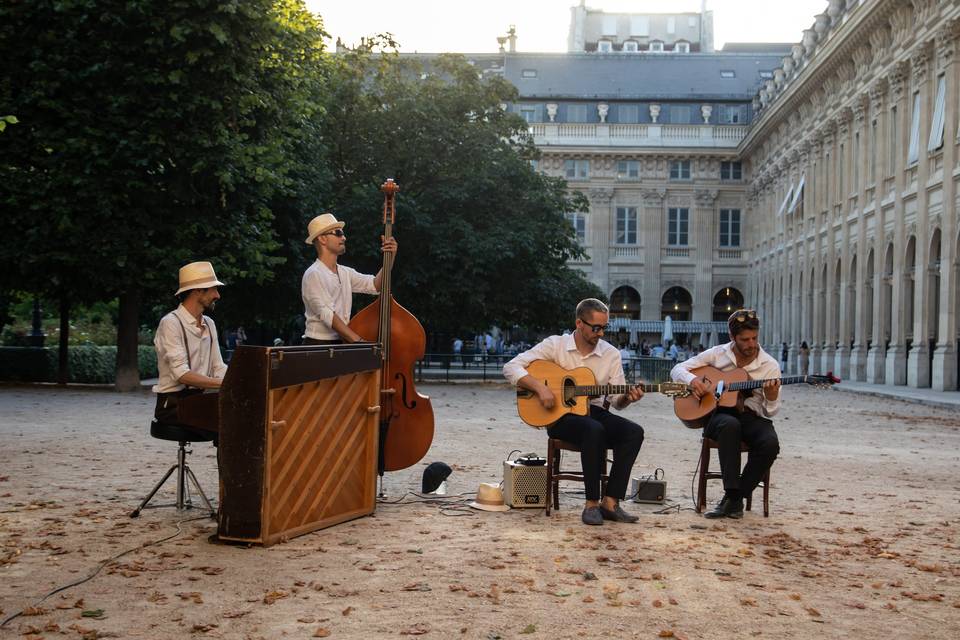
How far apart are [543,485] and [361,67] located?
84.3ft

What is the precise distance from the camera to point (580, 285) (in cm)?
3700

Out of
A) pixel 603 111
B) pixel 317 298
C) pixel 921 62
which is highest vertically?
pixel 603 111

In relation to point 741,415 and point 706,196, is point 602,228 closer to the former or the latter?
point 706,196

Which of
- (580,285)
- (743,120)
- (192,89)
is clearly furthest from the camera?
(743,120)

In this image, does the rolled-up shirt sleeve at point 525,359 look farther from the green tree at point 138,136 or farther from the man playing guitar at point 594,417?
the green tree at point 138,136

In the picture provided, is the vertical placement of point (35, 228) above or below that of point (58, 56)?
below

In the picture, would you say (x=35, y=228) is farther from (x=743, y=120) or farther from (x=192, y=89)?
(x=743, y=120)

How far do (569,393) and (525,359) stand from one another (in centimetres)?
40

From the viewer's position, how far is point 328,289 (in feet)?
27.9

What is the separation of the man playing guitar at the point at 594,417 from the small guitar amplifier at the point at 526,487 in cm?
41

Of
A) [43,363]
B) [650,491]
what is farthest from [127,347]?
[650,491]

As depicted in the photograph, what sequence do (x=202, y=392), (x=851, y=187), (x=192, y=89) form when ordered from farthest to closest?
(x=851, y=187), (x=192, y=89), (x=202, y=392)

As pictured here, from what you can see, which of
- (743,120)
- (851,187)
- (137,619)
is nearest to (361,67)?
(851,187)

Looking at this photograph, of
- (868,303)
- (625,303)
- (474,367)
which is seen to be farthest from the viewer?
(625,303)
